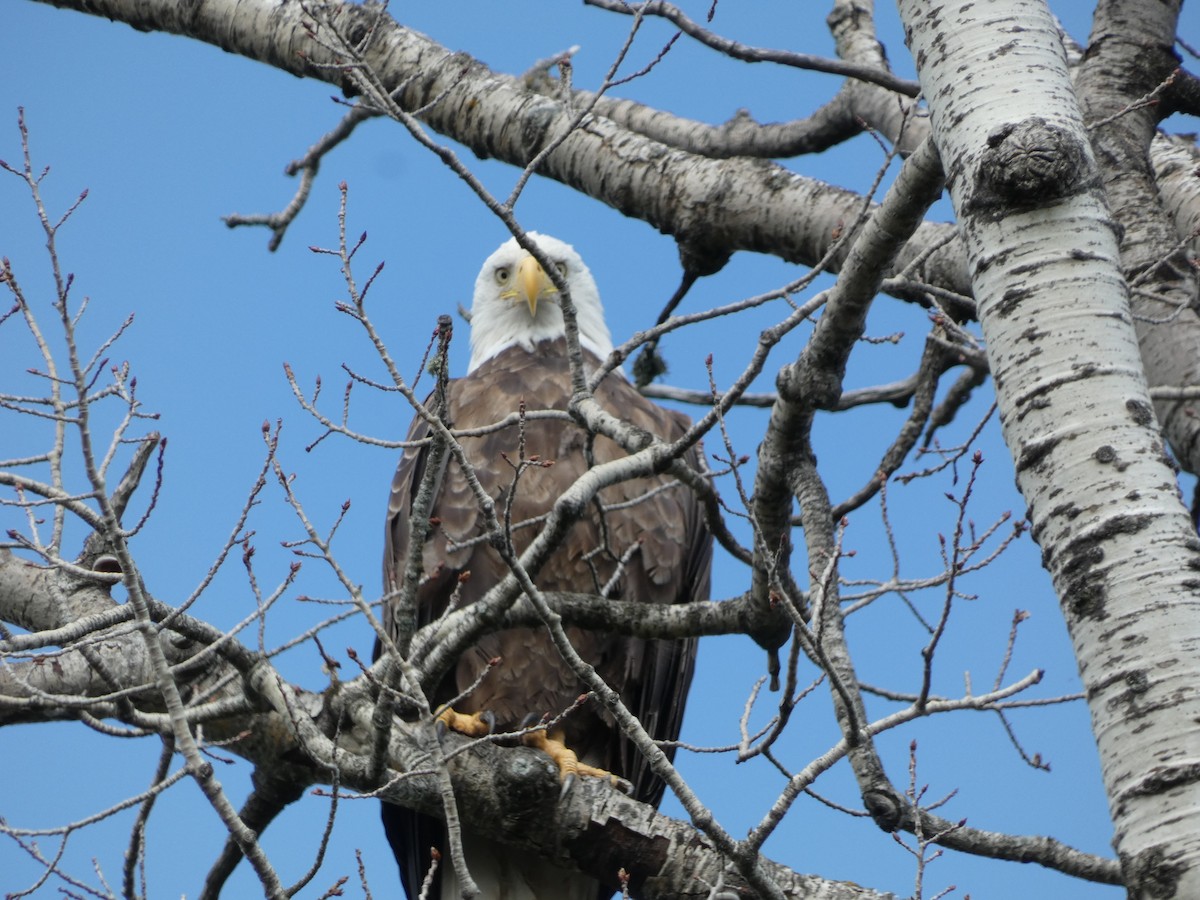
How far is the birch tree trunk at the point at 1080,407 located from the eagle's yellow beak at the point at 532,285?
125 inches

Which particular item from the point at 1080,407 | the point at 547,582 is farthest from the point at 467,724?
the point at 1080,407

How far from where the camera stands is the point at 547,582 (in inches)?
185

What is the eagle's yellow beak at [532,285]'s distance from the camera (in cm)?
546

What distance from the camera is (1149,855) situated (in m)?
1.68

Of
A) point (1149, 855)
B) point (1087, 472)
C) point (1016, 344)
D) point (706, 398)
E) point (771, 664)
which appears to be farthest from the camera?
point (706, 398)

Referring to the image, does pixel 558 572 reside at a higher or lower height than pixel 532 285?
lower

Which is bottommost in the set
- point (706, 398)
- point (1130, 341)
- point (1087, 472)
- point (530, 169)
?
point (1087, 472)

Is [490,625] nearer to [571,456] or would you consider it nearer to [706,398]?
[571,456]

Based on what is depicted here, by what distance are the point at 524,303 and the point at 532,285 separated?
156 mm

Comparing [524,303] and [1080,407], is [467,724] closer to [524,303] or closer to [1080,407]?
[524,303]

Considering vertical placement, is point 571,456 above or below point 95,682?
above

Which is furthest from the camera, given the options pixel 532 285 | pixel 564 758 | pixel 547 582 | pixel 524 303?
pixel 524 303

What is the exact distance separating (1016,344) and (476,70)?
3575 mm

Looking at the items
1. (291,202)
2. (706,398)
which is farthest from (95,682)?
(291,202)
